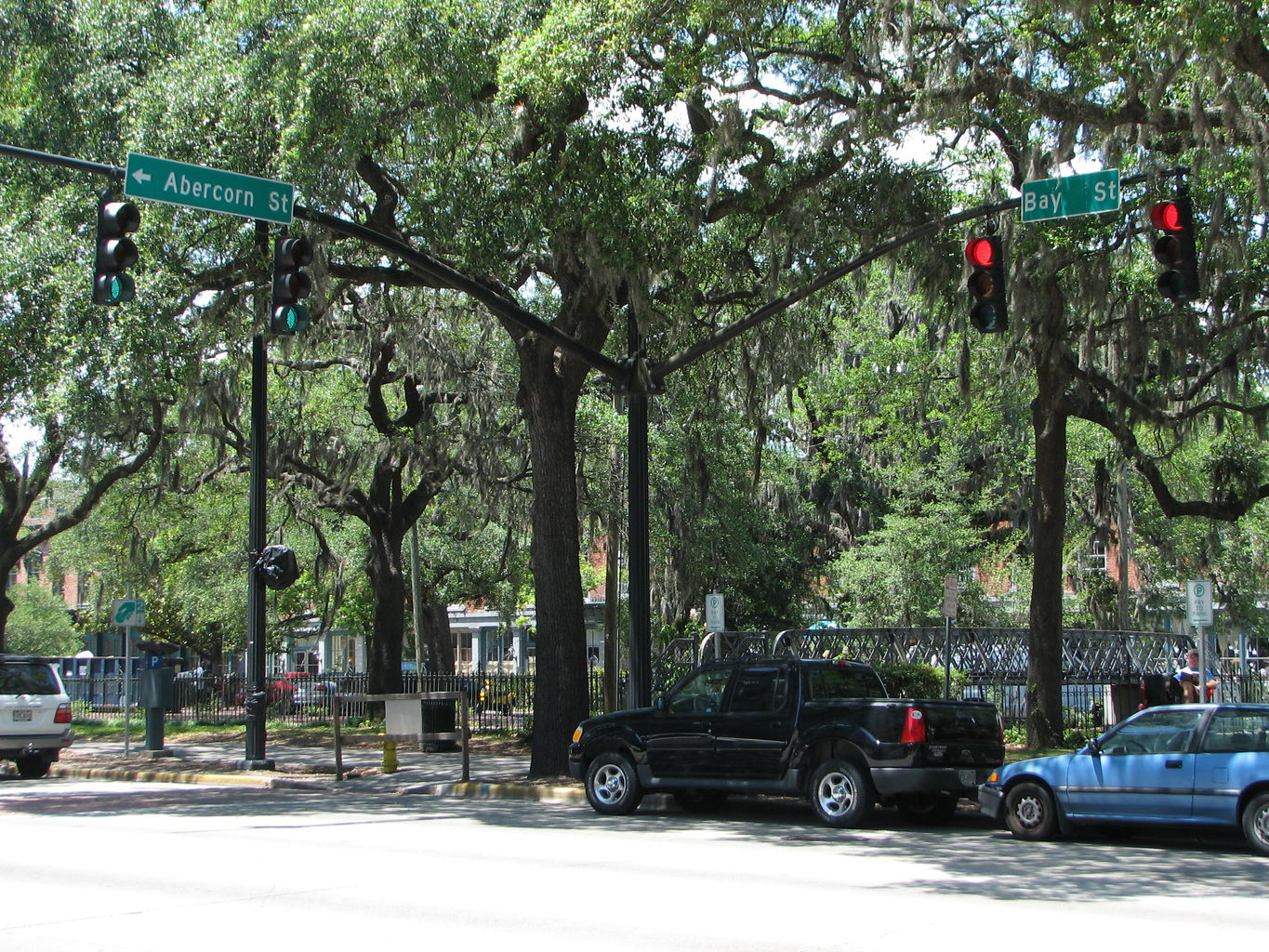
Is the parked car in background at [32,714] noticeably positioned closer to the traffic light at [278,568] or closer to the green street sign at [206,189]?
the traffic light at [278,568]

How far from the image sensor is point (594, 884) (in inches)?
396

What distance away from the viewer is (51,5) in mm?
18438

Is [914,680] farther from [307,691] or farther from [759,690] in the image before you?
[307,691]

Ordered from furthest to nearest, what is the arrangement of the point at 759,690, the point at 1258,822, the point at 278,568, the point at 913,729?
the point at 278,568
the point at 759,690
the point at 913,729
the point at 1258,822

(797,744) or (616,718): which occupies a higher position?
(616,718)

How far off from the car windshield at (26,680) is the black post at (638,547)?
10408 millimetres

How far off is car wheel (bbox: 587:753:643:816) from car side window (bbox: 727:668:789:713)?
1.49 meters

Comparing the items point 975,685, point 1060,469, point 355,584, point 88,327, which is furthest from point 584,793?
point 355,584

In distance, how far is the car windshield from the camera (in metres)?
20.9

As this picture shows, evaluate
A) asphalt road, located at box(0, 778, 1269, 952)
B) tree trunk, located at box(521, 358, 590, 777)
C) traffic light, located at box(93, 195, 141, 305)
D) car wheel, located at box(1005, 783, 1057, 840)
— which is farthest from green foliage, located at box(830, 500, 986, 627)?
traffic light, located at box(93, 195, 141, 305)

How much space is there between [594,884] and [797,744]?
14.8ft

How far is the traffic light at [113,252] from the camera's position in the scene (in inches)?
496

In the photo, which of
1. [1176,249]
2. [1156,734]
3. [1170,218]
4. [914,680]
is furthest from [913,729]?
[914,680]

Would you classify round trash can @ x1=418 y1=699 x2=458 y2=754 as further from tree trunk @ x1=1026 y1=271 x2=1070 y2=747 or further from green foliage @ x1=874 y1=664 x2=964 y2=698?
tree trunk @ x1=1026 y1=271 x2=1070 y2=747
